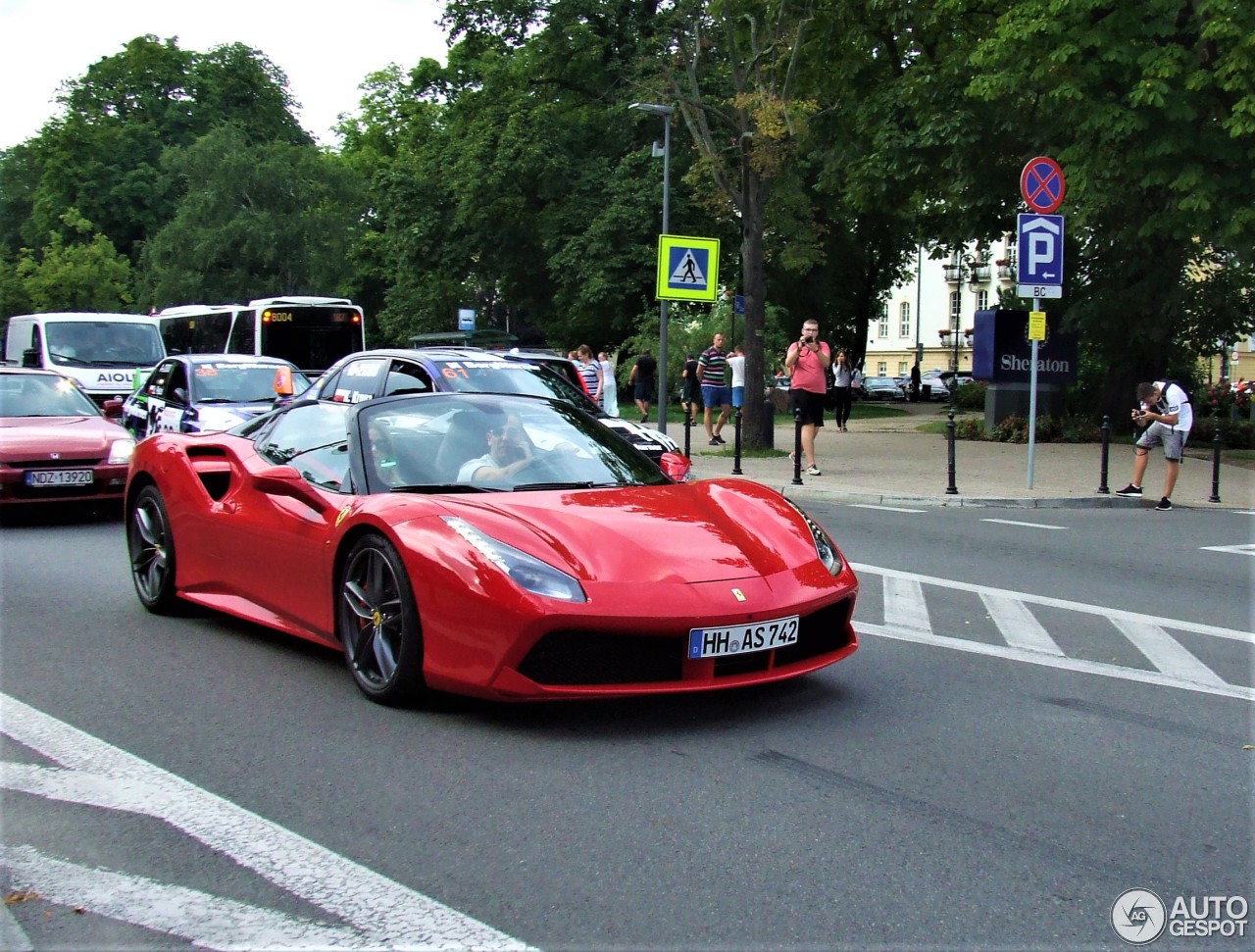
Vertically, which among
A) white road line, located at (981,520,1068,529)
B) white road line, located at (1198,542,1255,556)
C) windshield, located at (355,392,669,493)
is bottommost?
white road line, located at (1198,542,1255,556)

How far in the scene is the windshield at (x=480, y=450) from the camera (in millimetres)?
5953

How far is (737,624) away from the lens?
199 inches

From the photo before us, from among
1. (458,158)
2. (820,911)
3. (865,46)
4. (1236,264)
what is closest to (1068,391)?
(1236,264)

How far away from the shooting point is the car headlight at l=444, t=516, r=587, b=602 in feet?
16.0

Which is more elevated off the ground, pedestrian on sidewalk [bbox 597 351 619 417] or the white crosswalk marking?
pedestrian on sidewalk [bbox 597 351 619 417]

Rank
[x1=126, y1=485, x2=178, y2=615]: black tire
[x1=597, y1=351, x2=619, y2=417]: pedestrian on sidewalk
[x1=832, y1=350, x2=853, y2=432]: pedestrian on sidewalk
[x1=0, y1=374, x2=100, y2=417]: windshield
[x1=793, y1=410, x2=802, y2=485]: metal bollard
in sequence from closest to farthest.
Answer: [x1=126, y1=485, x2=178, y2=615]: black tire, [x1=0, y1=374, x2=100, y2=417]: windshield, [x1=793, y1=410, x2=802, y2=485]: metal bollard, [x1=597, y1=351, x2=619, y2=417]: pedestrian on sidewalk, [x1=832, y1=350, x2=853, y2=432]: pedestrian on sidewalk

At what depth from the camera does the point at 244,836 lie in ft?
13.0

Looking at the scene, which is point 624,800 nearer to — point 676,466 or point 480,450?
point 480,450

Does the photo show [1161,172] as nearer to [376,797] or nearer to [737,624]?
[737,624]

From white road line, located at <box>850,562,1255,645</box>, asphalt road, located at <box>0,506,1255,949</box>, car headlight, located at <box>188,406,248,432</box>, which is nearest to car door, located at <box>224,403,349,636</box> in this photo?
asphalt road, located at <box>0,506,1255,949</box>

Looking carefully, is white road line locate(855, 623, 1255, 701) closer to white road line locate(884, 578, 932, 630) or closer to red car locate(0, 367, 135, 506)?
white road line locate(884, 578, 932, 630)

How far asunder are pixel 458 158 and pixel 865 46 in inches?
940

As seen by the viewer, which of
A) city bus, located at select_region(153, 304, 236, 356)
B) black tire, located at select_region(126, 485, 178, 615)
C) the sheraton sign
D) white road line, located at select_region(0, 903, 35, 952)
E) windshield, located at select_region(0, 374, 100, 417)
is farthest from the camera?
city bus, located at select_region(153, 304, 236, 356)

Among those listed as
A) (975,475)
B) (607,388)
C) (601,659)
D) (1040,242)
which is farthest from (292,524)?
(607,388)
